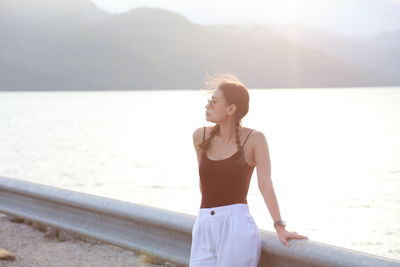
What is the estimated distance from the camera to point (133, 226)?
16.4 ft

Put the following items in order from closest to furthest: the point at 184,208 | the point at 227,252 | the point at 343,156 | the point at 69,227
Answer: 1. the point at 227,252
2. the point at 69,227
3. the point at 184,208
4. the point at 343,156

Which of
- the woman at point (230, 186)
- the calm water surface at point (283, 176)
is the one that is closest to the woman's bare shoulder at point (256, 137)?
the woman at point (230, 186)

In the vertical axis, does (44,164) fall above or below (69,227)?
below

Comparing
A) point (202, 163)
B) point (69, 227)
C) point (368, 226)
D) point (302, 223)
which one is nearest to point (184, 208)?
point (302, 223)

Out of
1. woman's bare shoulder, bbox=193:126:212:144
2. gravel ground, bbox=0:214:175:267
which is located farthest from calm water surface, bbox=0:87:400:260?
woman's bare shoulder, bbox=193:126:212:144

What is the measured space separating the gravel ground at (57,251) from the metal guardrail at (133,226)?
27cm

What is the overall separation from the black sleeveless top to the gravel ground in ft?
6.32

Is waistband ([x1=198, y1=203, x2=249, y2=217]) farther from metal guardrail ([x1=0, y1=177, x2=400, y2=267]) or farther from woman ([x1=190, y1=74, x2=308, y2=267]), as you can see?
metal guardrail ([x1=0, y1=177, x2=400, y2=267])

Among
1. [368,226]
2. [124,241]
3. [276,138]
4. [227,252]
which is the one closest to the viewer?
[227,252]

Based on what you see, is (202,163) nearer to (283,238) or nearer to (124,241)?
(283,238)

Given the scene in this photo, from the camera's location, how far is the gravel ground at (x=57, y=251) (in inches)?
221

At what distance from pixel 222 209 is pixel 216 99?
1.91 feet

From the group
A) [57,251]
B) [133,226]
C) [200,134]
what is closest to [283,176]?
[57,251]

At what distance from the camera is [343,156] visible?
36.8m
